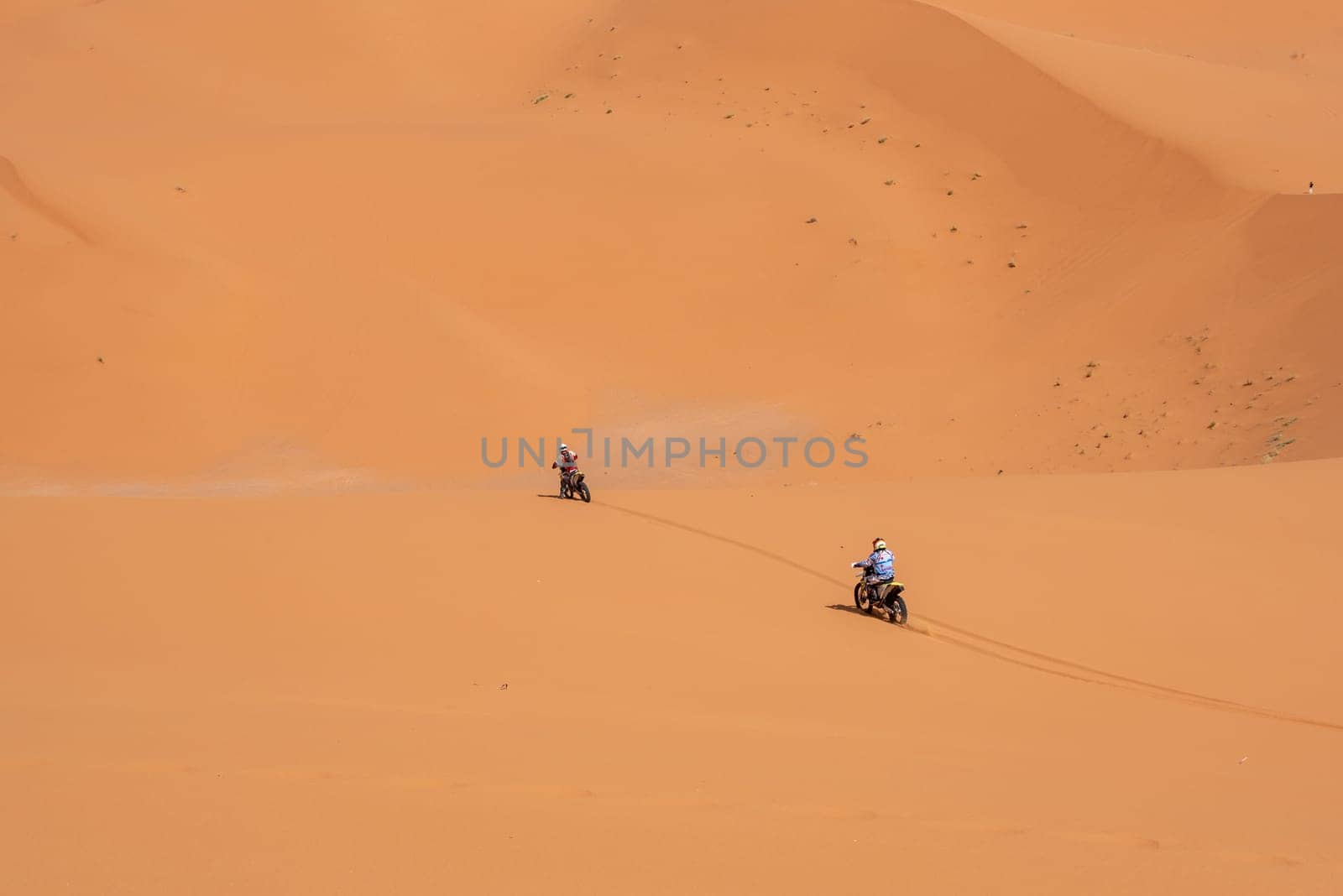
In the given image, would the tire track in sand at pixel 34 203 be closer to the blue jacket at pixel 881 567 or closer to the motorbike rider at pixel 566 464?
the motorbike rider at pixel 566 464

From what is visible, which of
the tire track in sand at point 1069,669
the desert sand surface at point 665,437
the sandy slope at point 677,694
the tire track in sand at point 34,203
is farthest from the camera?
the tire track in sand at point 34,203

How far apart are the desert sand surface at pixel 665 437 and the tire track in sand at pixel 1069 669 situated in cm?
8

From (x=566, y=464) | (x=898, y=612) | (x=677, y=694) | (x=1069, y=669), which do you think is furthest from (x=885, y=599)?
(x=566, y=464)

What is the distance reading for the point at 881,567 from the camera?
11.1m

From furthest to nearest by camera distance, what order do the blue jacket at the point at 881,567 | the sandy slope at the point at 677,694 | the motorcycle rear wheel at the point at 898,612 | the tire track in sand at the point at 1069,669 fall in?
the blue jacket at the point at 881,567, the motorcycle rear wheel at the point at 898,612, the tire track in sand at the point at 1069,669, the sandy slope at the point at 677,694

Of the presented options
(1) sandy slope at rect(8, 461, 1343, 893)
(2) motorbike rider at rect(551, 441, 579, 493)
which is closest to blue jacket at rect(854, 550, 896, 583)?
(1) sandy slope at rect(8, 461, 1343, 893)

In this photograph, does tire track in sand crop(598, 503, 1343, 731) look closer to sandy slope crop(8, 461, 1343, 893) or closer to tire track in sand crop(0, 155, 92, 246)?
sandy slope crop(8, 461, 1343, 893)

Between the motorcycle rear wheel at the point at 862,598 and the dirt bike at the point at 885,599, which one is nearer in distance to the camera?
the dirt bike at the point at 885,599

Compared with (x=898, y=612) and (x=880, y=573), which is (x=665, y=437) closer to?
(x=880, y=573)

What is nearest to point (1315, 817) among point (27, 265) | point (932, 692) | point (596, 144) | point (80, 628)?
point (932, 692)

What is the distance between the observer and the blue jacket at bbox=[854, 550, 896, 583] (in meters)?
11.1

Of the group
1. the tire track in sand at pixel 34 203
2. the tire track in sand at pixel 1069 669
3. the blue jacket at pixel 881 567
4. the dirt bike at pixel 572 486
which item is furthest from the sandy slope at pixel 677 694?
the tire track in sand at pixel 34 203

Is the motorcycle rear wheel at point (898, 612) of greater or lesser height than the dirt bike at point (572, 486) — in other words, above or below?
below

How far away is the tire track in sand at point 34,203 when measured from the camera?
24.8 metres
